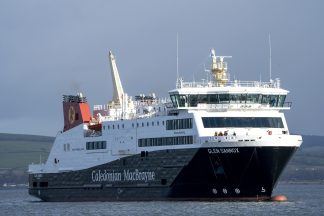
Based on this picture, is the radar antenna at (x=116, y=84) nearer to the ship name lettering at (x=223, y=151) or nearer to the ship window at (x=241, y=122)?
the ship window at (x=241, y=122)

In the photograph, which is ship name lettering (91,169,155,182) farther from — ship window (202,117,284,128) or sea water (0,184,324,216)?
ship window (202,117,284,128)

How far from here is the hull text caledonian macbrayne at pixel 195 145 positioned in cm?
8744

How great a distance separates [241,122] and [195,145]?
4.28 m

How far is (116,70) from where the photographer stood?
10756 centimetres

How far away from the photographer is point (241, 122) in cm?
8906

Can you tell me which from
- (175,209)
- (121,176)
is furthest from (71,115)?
(175,209)

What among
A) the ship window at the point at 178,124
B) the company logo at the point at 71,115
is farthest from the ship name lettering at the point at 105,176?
the ship window at the point at 178,124

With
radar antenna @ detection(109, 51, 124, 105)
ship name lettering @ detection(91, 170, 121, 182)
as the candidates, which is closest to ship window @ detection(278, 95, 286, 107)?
ship name lettering @ detection(91, 170, 121, 182)

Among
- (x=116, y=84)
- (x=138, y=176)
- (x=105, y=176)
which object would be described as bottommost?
(x=138, y=176)

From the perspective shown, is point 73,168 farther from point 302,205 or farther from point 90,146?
point 302,205

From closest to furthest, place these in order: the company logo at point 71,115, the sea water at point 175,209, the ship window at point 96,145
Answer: the sea water at point 175,209
the ship window at point 96,145
the company logo at point 71,115

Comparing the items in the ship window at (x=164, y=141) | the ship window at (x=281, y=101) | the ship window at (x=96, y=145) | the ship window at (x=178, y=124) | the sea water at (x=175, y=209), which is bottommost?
the sea water at (x=175, y=209)

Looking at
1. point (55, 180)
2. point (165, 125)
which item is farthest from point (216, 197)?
point (55, 180)

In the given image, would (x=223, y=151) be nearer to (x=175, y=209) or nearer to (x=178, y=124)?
(x=178, y=124)
